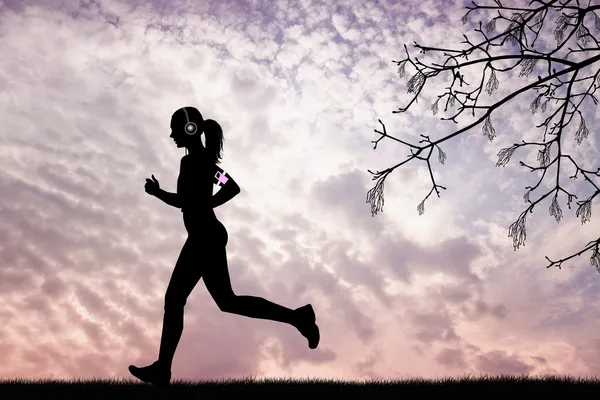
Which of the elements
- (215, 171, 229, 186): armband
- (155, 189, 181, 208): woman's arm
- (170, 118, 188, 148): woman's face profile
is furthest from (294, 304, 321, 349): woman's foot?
(170, 118, 188, 148): woman's face profile

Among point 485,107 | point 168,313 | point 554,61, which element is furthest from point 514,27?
point 168,313

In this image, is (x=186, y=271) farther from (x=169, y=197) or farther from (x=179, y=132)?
(x=179, y=132)

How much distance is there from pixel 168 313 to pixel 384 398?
248cm

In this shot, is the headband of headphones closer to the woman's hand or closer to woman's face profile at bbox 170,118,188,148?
woman's face profile at bbox 170,118,188,148

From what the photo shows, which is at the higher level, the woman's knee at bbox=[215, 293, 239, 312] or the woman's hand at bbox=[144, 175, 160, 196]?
the woman's hand at bbox=[144, 175, 160, 196]

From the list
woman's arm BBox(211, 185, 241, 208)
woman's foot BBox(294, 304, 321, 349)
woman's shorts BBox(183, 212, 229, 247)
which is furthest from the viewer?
woman's foot BBox(294, 304, 321, 349)

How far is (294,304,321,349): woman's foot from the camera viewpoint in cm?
667

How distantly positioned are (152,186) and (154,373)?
179 cm

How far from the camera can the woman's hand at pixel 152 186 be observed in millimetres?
6090

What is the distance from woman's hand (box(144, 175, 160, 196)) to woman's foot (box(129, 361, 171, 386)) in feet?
5.41

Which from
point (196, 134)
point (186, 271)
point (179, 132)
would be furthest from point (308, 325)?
point (179, 132)

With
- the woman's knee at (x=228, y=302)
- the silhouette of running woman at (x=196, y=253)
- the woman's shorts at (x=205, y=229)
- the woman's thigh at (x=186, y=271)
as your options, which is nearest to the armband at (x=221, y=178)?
the silhouette of running woman at (x=196, y=253)

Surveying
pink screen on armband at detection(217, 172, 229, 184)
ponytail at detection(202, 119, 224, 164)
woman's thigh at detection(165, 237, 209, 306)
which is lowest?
woman's thigh at detection(165, 237, 209, 306)

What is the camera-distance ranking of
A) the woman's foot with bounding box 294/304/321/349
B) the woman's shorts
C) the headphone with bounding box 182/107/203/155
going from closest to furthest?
the woman's shorts, the headphone with bounding box 182/107/203/155, the woman's foot with bounding box 294/304/321/349
